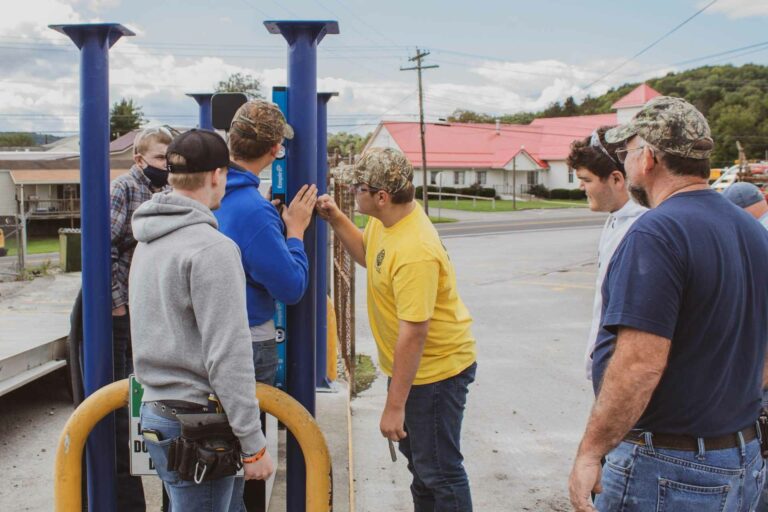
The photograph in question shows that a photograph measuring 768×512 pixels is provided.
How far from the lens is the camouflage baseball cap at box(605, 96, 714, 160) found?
2234mm

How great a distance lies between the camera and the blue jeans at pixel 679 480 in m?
2.18

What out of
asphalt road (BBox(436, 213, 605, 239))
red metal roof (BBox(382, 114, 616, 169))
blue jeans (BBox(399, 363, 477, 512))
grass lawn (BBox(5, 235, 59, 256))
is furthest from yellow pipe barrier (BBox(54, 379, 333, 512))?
red metal roof (BBox(382, 114, 616, 169))

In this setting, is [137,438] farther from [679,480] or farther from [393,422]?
[679,480]

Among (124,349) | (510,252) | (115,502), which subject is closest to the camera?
(115,502)

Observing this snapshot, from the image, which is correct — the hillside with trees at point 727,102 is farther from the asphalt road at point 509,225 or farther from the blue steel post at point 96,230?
the blue steel post at point 96,230

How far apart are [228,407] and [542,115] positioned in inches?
4312

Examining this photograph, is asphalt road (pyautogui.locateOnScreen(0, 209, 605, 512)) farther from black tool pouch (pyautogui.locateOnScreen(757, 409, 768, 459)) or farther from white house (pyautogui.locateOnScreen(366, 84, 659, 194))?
white house (pyautogui.locateOnScreen(366, 84, 659, 194))

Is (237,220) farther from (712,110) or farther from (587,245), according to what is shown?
(712,110)

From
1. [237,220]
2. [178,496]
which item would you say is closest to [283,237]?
[237,220]

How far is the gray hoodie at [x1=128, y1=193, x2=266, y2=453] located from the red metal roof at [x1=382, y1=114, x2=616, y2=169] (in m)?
61.1

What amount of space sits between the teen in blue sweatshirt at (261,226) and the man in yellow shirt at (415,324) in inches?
13.3

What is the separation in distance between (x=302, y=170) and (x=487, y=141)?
6869 centimetres

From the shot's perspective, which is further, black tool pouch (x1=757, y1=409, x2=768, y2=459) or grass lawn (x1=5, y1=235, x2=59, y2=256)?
grass lawn (x1=5, y1=235, x2=59, y2=256)

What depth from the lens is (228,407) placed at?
2344 millimetres
